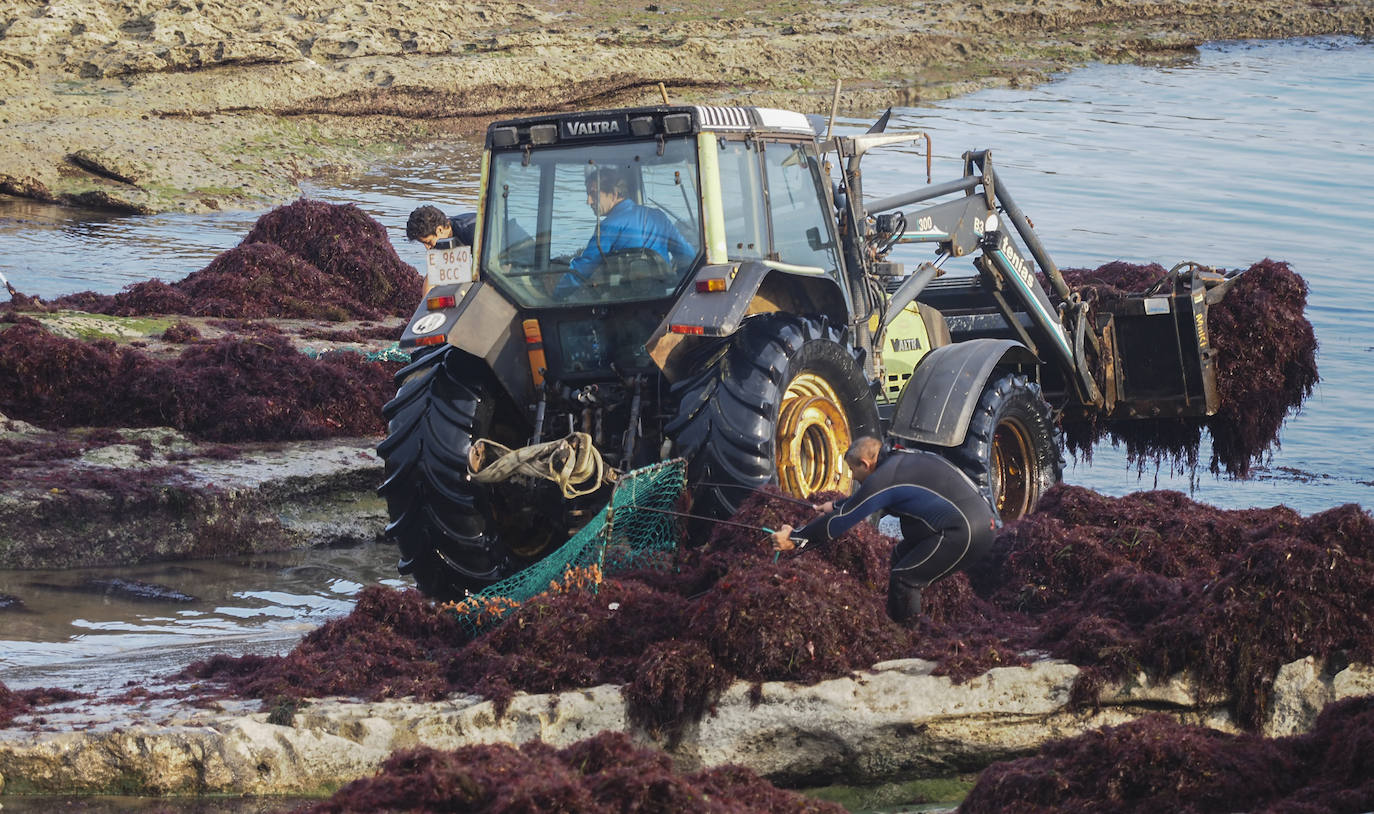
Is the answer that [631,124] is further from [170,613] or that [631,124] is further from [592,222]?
[170,613]

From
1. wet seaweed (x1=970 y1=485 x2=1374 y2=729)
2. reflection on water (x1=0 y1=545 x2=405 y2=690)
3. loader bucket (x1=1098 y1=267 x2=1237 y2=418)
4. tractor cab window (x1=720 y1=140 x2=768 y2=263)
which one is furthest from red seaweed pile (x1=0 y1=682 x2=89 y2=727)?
loader bucket (x1=1098 y1=267 x2=1237 y2=418)

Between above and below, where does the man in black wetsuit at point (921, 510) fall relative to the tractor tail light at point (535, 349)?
below

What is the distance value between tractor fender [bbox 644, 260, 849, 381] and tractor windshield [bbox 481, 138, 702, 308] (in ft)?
0.91

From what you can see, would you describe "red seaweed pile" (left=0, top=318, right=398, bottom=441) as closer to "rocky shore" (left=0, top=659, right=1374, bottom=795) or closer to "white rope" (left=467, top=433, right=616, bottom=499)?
"white rope" (left=467, top=433, right=616, bottom=499)

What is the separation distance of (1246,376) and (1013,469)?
229 cm

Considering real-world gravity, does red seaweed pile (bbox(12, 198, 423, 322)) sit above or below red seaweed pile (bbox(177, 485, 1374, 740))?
above

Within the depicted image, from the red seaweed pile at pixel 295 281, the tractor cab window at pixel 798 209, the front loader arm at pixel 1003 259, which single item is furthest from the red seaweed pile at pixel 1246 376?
the red seaweed pile at pixel 295 281

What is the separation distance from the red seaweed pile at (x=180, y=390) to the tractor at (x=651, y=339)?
132 inches

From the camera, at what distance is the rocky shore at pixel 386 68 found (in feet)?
75.1

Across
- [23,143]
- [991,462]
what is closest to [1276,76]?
[23,143]

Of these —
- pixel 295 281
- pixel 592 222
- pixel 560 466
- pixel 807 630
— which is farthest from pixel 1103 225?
pixel 807 630

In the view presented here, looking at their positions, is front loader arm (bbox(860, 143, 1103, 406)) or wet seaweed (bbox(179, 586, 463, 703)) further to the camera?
front loader arm (bbox(860, 143, 1103, 406))

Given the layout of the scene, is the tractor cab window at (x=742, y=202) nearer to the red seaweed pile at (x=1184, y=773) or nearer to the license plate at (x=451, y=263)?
the license plate at (x=451, y=263)

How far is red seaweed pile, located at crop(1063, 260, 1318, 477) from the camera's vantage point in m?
11.1
